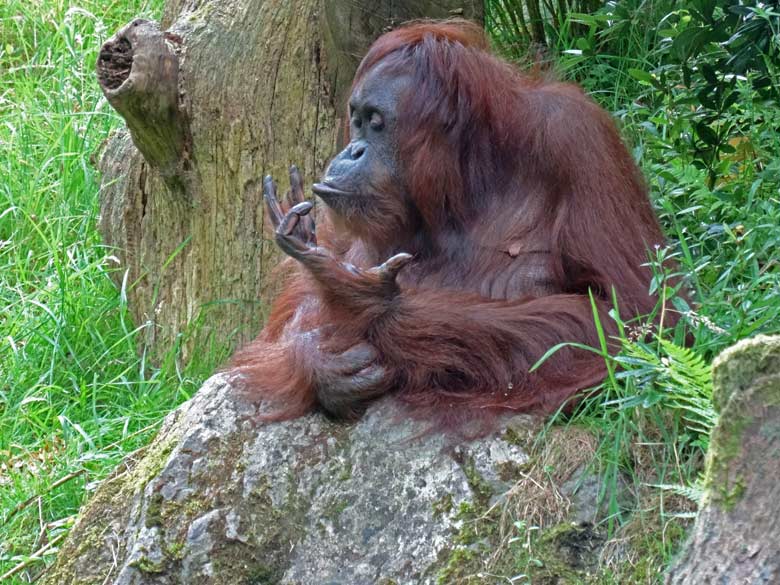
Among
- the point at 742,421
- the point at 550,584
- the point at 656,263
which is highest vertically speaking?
the point at 742,421

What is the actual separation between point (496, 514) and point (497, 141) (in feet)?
3.23

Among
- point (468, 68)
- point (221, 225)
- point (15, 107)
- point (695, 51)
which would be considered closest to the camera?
point (468, 68)

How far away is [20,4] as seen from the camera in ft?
20.7

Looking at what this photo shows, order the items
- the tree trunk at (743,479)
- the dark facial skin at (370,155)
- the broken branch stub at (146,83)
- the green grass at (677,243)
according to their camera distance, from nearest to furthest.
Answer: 1. the tree trunk at (743,479)
2. the green grass at (677,243)
3. the dark facial skin at (370,155)
4. the broken branch stub at (146,83)

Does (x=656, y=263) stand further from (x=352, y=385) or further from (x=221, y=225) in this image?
(x=221, y=225)

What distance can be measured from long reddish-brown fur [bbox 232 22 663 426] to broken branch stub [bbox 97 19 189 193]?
2.87 feet

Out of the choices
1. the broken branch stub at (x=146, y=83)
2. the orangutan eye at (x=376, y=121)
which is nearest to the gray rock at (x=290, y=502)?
the orangutan eye at (x=376, y=121)

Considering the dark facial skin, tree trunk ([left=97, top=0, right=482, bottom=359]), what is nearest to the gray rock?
the dark facial skin

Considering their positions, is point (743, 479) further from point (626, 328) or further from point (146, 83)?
point (146, 83)

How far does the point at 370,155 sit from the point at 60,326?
1.63m

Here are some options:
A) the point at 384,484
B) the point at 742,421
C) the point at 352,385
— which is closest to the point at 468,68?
the point at 352,385

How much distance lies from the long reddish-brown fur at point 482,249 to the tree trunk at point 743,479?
4.14 ft

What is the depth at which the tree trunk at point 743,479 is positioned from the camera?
1479 millimetres

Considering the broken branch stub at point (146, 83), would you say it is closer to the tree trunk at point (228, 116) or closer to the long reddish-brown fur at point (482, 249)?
the tree trunk at point (228, 116)
